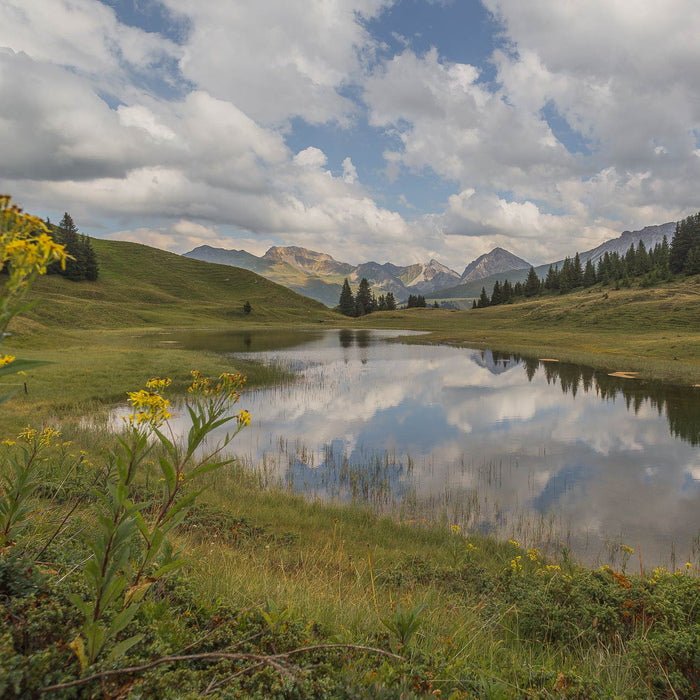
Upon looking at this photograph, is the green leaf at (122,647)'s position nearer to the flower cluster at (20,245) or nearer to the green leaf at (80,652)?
the green leaf at (80,652)

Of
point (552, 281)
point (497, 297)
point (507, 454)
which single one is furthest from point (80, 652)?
point (497, 297)

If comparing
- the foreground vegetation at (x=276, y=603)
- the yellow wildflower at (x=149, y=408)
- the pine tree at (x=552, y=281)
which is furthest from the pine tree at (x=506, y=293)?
the yellow wildflower at (x=149, y=408)

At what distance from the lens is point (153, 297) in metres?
140

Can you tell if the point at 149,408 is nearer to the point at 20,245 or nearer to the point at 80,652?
the point at 80,652

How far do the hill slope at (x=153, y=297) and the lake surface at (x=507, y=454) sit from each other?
2364 inches

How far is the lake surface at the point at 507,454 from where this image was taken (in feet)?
41.5

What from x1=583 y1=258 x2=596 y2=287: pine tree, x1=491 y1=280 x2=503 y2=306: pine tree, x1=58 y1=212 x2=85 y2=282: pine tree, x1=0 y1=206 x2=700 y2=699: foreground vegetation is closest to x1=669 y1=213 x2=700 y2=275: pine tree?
x1=583 y1=258 x2=596 y2=287: pine tree

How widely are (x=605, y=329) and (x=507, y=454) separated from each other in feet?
258

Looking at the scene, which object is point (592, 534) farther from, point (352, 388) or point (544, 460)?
point (352, 388)

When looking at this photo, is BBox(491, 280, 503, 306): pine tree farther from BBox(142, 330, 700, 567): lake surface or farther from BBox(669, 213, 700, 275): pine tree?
BBox(142, 330, 700, 567): lake surface

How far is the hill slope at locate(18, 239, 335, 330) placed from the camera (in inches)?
3708

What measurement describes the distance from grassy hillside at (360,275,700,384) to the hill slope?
46.0 meters

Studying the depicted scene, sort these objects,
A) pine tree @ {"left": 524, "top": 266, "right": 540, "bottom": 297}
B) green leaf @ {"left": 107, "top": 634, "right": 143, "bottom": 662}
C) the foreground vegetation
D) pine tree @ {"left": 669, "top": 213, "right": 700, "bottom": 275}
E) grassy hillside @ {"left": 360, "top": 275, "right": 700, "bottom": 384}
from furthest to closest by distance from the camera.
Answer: pine tree @ {"left": 524, "top": 266, "right": 540, "bottom": 297} → pine tree @ {"left": 669, "top": 213, "right": 700, "bottom": 275} → grassy hillside @ {"left": 360, "top": 275, "right": 700, "bottom": 384} → the foreground vegetation → green leaf @ {"left": 107, "top": 634, "right": 143, "bottom": 662}

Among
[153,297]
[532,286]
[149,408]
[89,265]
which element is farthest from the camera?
[532,286]
